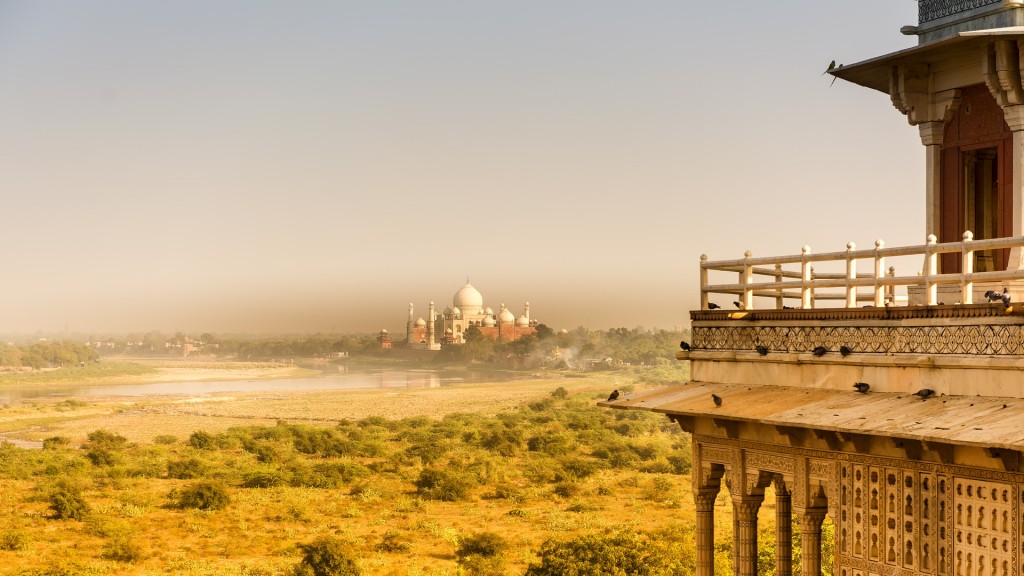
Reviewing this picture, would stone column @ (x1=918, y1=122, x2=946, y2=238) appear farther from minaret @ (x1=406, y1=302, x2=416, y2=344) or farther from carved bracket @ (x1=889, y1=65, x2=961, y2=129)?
minaret @ (x1=406, y1=302, x2=416, y2=344)

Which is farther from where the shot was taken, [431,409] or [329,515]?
[431,409]

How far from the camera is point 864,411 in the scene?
675 centimetres

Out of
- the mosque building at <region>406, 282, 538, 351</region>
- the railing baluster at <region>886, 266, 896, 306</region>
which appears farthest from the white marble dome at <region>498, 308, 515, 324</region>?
the railing baluster at <region>886, 266, 896, 306</region>

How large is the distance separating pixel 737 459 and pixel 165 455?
39.1 metres

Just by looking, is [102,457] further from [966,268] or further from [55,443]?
[966,268]

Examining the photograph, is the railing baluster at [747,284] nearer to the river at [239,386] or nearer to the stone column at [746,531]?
the stone column at [746,531]

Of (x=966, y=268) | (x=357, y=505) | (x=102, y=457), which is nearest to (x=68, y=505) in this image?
(x=357, y=505)

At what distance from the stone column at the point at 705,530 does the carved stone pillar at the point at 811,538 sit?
3.93 feet

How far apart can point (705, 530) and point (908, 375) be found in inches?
107

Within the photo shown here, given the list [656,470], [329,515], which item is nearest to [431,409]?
[656,470]

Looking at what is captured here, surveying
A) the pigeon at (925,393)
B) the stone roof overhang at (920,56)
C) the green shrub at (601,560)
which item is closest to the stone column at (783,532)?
the pigeon at (925,393)

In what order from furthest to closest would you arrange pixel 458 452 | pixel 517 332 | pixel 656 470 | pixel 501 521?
pixel 517 332
pixel 458 452
pixel 656 470
pixel 501 521

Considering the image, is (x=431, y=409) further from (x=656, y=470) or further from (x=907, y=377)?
(x=907, y=377)

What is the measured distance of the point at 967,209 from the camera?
951cm
